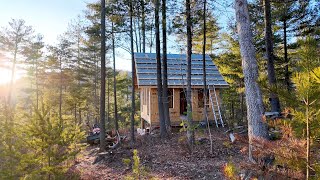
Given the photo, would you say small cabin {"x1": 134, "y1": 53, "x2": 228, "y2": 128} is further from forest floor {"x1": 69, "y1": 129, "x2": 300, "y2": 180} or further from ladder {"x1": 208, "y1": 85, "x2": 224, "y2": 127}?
forest floor {"x1": 69, "y1": 129, "x2": 300, "y2": 180}

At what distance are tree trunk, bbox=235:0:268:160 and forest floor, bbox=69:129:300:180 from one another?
171 cm

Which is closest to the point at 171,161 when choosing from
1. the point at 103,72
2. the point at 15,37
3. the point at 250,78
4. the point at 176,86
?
the point at 250,78

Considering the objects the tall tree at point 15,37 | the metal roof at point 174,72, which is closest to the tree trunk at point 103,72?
the metal roof at point 174,72

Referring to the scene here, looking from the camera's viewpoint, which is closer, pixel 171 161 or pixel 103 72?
pixel 171 161

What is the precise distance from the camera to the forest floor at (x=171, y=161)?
7.00 metres

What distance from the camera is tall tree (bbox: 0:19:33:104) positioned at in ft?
73.8

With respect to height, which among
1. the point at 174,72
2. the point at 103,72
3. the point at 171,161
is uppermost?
the point at 174,72

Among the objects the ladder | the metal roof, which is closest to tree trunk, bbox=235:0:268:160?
the metal roof

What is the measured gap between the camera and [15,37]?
903 inches

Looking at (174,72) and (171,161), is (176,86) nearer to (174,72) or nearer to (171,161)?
(174,72)

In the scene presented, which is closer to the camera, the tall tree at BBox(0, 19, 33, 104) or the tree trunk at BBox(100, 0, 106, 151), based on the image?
the tree trunk at BBox(100, 0, 106, 151)

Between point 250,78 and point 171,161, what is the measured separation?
4579mm

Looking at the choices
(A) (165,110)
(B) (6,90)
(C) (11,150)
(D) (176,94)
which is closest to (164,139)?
(A) (165,110)

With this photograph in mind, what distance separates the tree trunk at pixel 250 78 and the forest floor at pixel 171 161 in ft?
5.61
